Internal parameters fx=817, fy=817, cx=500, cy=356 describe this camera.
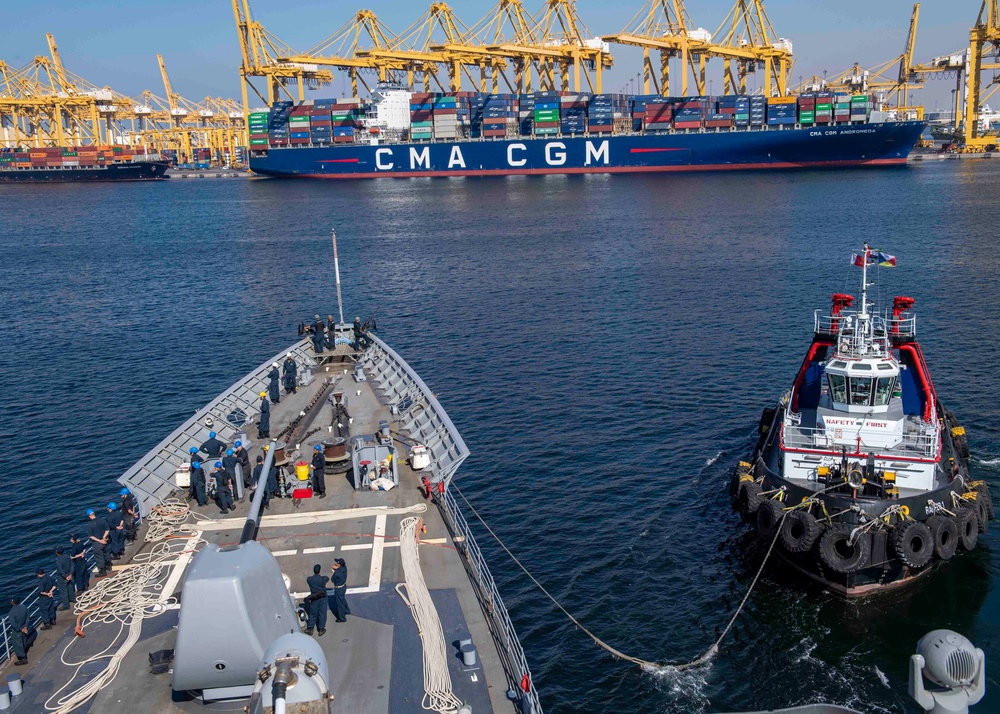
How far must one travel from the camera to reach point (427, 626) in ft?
53.1

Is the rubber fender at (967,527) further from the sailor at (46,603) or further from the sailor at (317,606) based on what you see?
the sailor at (46,603)

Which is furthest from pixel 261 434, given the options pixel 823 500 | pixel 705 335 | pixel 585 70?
pixel 585 70

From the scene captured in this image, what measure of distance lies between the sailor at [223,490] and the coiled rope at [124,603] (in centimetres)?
72

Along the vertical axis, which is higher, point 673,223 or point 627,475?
point 673,223

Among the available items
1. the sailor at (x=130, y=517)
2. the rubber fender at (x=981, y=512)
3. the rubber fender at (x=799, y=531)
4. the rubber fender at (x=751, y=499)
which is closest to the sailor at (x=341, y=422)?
the sailor at (x=130, y=517)

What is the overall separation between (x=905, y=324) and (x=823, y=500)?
11427 millimetres

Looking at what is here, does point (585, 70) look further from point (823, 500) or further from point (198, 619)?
point (198, 619)

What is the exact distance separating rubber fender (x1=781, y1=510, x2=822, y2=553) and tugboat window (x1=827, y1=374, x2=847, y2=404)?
431 centimetres

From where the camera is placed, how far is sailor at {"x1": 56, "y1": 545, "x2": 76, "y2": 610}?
17234 mm

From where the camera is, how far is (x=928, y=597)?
2497cm

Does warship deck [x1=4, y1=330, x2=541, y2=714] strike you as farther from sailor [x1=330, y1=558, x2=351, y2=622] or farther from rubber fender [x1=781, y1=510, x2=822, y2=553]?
rubber fender [x1=781, y1=510, x2=822, y2=553]

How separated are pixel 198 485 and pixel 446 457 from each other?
6.65 meters

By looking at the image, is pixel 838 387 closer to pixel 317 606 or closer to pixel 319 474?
pixel 319 474

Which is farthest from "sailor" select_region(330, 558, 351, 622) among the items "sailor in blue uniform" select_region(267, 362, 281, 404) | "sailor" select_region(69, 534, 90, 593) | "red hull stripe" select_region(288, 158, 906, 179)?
"red hull stripe" select_region(288, 158, 906, 179)
